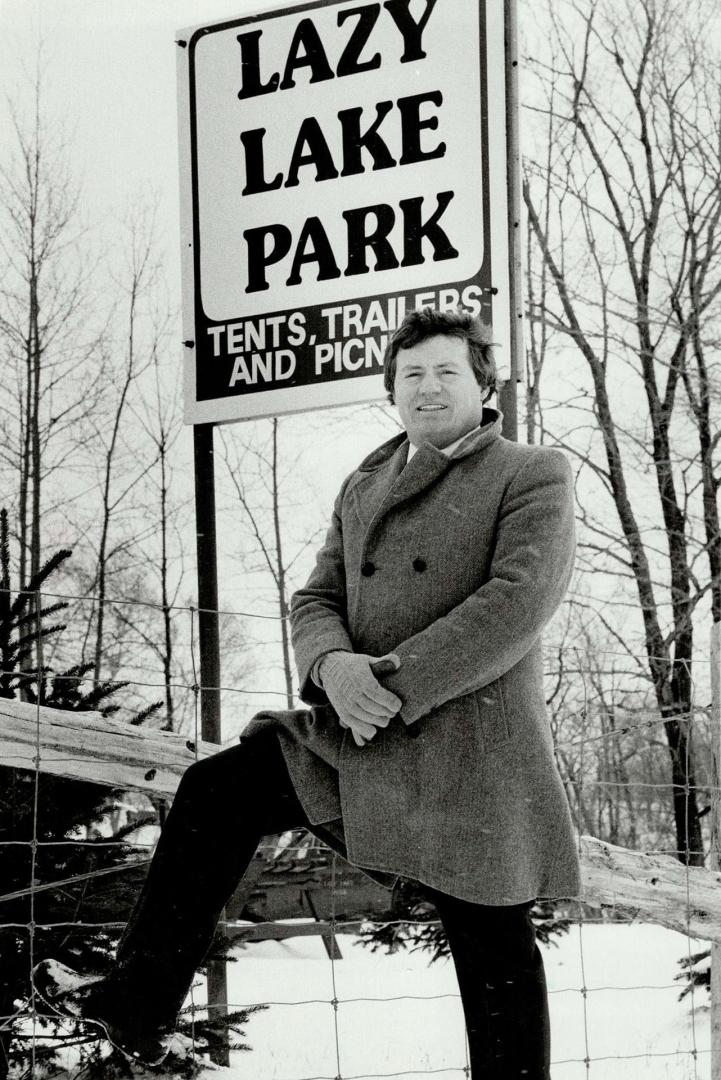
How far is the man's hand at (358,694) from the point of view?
6.31 ft

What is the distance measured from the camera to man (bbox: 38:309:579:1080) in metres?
1.92

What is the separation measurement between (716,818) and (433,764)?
198cm

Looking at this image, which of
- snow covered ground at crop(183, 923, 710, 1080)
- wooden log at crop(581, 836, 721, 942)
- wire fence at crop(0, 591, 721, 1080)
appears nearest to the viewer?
wooden log at crop(581, 836, 721, 942)

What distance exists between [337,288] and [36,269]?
8.06 metres

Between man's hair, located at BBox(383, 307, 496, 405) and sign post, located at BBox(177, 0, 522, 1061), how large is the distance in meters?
1.73

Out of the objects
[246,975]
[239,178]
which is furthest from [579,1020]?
[239,178]

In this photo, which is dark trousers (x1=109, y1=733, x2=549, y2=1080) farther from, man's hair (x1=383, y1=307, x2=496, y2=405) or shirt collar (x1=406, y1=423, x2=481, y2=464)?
man's hair (x1=383, y1=307, x2=496, y2=405)

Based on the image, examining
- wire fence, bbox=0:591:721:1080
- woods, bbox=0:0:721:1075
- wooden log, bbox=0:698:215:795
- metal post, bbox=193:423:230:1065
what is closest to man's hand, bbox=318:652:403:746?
wire fence, bbox=0:591:721:1080

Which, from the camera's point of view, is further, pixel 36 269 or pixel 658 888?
pixel 36 269

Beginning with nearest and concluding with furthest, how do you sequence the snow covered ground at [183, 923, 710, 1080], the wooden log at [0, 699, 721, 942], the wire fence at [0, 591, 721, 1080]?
the wooden log at [0, 699, 721, 942]
the wire fence at [0, 591, 721, 1080]
the snow covered ground at [183, 923, 710, 1080]

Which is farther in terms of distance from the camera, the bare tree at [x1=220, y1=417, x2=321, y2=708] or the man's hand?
the bare tree at [x1=220, y1=417, x2=321, y2=708]

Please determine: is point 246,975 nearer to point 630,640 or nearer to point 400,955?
point 400,955

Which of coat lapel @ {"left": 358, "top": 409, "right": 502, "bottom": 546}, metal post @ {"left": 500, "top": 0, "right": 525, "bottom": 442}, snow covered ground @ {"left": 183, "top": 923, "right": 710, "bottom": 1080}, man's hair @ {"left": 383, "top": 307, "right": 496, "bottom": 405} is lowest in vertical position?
snow covered ground @ {"left": 183, "top": 923, "right": 710, "bottom": 1080}

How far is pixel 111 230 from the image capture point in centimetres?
1199
